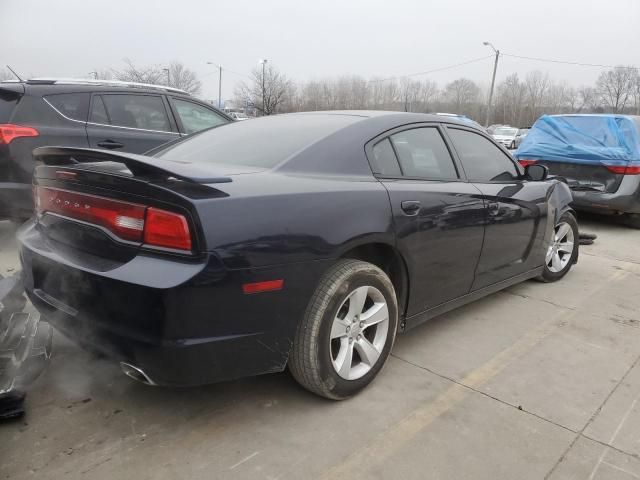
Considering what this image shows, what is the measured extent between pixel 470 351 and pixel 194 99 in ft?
14.8

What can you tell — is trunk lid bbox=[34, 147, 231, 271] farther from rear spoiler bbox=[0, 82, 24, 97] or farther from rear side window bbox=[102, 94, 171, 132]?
rear side window bbox=[102, 94, 171, 132]

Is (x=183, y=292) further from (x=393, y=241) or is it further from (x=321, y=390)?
(x=393, y=241)

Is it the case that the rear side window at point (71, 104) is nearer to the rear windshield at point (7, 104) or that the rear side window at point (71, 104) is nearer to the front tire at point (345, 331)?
the rear windshield at point (7, 104)

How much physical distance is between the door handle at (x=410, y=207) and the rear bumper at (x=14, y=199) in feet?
11.8

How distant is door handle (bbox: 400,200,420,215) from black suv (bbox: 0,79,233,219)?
3.55 m

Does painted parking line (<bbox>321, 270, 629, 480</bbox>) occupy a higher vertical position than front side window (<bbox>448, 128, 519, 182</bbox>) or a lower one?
lower

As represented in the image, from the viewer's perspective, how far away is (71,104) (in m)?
4.99

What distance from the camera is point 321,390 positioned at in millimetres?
2432

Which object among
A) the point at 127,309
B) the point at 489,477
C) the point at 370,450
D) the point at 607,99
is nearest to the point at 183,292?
the point at 127,309

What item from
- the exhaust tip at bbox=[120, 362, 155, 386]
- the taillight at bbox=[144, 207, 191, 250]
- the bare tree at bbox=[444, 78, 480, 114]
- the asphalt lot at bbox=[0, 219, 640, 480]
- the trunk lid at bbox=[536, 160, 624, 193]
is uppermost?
the bare tree at bbox=[444, 78, 480, 114]

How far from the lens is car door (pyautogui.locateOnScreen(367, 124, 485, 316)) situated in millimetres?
2740

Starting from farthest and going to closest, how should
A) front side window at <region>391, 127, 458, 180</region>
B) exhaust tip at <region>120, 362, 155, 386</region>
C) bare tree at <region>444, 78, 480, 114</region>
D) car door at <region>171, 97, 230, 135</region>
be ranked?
bare tree at <region>444, 78, 480, 114</region> < car door at <region>171, 97, 230, 135</region> < front side window at <region>391, 127, 458, 180</region> < exhaust tip at <region>120, 362, 155, 386</region>

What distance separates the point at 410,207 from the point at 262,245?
39.2 inches

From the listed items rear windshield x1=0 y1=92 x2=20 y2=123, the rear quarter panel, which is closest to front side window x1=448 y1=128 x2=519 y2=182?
the rear quarter panel
